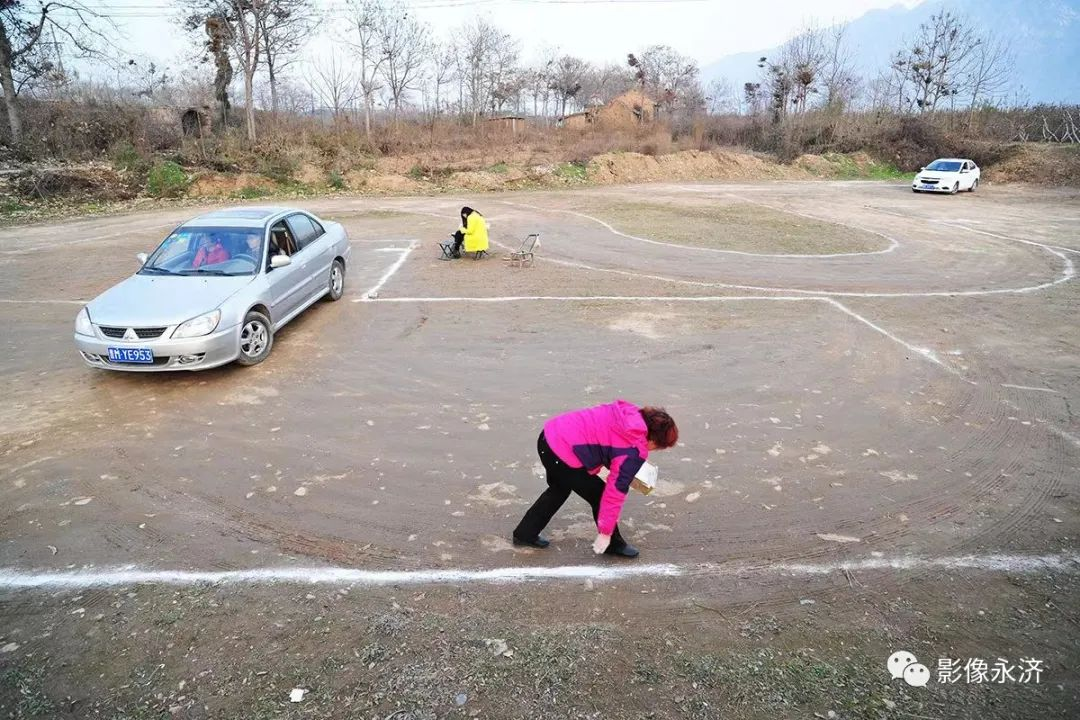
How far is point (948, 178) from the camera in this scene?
27.0 metres

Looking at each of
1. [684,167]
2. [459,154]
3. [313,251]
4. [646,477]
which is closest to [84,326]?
[313,251]

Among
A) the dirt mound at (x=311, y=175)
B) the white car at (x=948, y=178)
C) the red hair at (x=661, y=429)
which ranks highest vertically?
the white car at (x=948, y=178)

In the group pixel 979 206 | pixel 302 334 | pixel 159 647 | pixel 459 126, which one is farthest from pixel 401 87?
pixel 159 647

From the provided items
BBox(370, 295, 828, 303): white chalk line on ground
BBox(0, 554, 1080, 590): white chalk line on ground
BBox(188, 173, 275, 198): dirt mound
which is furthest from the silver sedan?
BBox(188, 173, 275, 198): dirt mound

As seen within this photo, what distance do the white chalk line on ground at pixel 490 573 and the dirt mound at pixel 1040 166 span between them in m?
34.0

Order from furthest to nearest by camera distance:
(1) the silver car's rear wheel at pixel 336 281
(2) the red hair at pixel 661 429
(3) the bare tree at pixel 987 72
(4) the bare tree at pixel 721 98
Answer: (4) the bare tree at pixel 721 98 < (3) the bare tree at pixel 987 72 < (1) the silver car's rear wheel at pixel 336 281 < (2) the red hair at pixel 661 429

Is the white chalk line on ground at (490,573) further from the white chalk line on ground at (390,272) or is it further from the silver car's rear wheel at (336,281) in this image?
the white chalk line on ground at (390,272)

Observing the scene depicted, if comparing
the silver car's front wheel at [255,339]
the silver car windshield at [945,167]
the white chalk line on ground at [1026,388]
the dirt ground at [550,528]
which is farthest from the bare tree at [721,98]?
the silver car's front wheel at [255,339]

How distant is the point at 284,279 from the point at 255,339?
1.17m

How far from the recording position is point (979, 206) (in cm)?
2330

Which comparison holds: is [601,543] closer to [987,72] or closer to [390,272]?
[390,272]

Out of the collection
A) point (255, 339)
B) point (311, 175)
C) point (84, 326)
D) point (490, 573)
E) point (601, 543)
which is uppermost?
point (311, 175)

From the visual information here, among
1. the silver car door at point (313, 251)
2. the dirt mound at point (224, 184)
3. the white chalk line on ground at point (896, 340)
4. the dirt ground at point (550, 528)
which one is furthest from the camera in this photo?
the dirt mound at point (224, 184)

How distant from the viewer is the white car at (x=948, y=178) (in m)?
27.0
